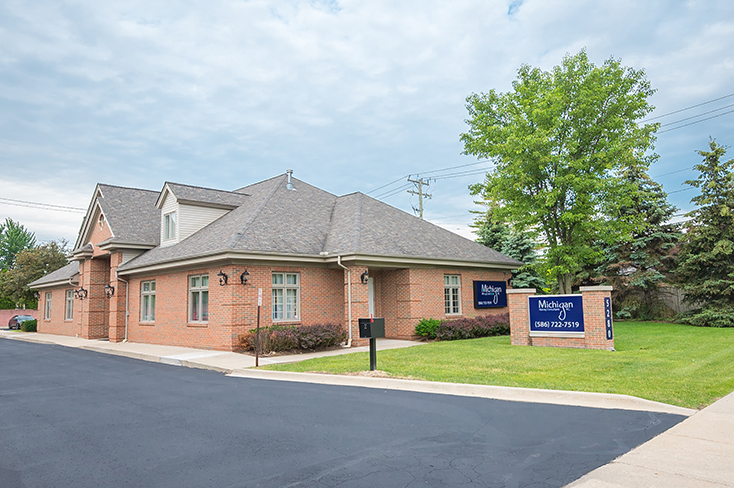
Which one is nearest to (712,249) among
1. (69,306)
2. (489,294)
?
(489,294)

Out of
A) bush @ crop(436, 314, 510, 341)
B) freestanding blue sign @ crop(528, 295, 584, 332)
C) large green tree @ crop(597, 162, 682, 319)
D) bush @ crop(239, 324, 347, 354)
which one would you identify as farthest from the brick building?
large green tree @ crop(597, 162, 682, 319)

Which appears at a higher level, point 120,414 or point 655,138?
point 655,138

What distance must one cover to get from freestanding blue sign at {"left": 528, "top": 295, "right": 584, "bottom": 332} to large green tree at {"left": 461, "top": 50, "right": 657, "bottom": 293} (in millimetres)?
4683

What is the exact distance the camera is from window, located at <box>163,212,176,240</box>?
22.6 metres

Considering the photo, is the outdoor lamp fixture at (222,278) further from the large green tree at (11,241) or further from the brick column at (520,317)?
the large green tree at (11,241)

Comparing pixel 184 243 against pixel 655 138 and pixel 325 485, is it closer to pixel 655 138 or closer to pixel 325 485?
pixel 325 485

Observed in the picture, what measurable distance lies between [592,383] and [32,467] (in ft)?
29.1

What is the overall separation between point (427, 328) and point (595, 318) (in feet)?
21.8

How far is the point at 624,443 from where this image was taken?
19.9 feet

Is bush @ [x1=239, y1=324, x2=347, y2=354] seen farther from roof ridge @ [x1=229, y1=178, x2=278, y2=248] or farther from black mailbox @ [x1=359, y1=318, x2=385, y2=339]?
black mailbox @ [x1=359, y1=318, x2=385, y2=339]

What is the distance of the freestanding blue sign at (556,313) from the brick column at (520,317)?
161 millimetres

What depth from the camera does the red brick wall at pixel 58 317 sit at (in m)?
30.2

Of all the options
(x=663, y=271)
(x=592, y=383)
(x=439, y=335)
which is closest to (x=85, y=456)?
(x=592, y=383)

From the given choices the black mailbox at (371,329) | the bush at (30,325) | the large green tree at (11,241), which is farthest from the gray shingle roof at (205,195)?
the large green tree at (11,241)
